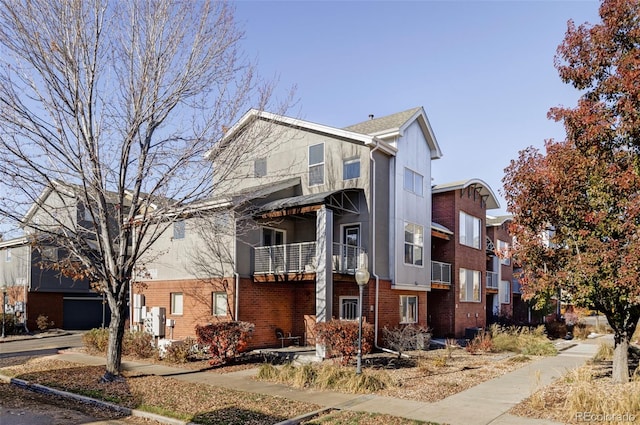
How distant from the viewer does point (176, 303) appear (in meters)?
21.2

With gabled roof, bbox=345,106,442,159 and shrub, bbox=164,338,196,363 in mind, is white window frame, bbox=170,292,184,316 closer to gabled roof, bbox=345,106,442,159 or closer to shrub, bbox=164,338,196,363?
shrub, bbox=164,338,196,363

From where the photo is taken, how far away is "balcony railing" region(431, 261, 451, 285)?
949 inches

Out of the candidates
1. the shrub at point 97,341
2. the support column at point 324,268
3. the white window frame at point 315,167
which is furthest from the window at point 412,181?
the shrub at point 97,341

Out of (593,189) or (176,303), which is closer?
(593,189)

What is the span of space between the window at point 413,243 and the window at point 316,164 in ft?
13.8

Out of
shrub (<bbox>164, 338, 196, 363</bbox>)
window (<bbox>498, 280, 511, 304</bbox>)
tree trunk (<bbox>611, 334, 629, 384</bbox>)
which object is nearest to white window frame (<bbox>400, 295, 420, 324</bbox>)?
shrub (<bbox>164, 338, 196, 363</bbox>)

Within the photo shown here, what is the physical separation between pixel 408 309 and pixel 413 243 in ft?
9.68

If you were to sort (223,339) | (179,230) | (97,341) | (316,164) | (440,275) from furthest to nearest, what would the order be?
(440,275) < (179,230) < (316,164) < (97,341) < (223,339)

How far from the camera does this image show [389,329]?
65.3 feet

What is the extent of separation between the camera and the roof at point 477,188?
2594 centimetres

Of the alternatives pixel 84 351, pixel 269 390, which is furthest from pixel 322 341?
pixel 84 351

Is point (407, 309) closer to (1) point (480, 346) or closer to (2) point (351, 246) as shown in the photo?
(1) point (480, 346)

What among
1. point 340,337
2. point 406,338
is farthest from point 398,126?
point 340,337

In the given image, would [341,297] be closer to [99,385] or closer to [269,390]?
[269,390]
